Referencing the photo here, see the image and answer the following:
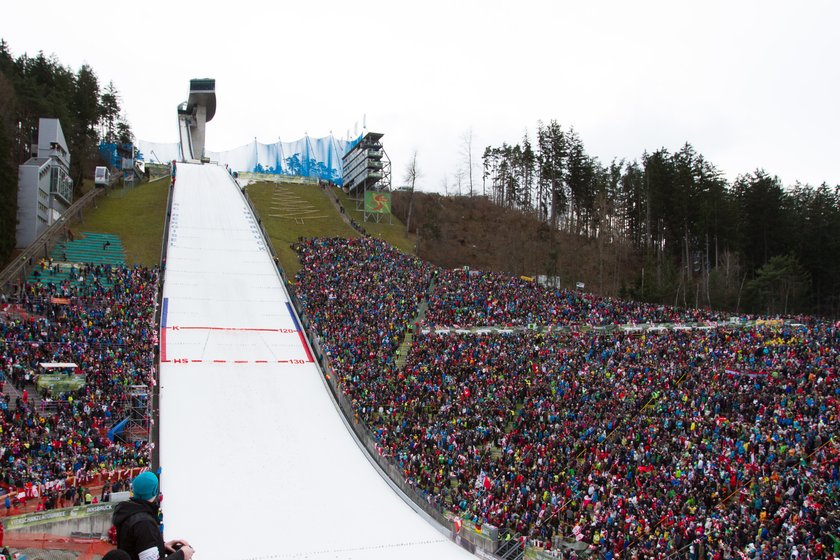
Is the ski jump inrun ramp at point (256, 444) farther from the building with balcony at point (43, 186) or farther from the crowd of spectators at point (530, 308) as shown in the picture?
the building with balcony at point (43, 186)

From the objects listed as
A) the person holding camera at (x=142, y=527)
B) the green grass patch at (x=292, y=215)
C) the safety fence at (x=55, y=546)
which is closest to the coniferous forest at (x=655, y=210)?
the green grass patch at (x=292, y=215)

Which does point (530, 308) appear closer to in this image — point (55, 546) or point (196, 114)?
point (55, 546)

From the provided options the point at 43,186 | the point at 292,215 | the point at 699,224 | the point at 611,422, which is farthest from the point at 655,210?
the point at 43,186

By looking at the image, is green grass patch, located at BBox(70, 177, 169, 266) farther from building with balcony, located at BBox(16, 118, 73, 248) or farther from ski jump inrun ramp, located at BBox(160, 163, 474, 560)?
ski jump inrun ramp, located at BBox(160, 163, 474, 560)

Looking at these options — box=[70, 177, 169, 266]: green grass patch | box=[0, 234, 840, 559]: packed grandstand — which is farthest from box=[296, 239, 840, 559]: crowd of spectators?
box=[70, 177, 169, 266]: green grass patch

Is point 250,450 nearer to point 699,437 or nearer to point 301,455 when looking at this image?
point 301,455

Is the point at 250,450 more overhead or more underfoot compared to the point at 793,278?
more underfoot

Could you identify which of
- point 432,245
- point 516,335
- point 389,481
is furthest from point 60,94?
point 389,481
